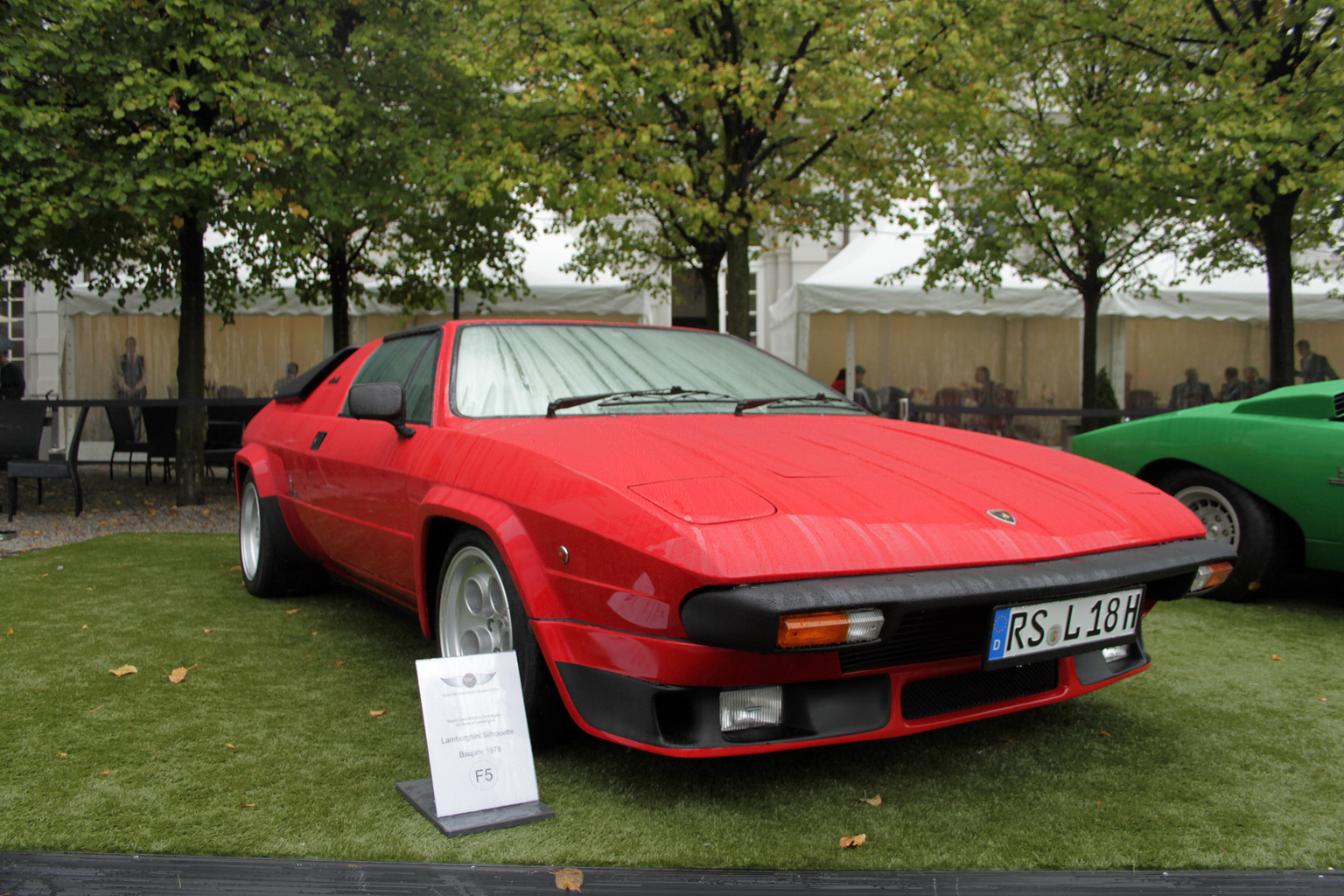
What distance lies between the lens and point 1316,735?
3133mm

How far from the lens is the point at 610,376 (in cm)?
343

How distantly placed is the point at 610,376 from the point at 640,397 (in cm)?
17

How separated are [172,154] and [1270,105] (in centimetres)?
977

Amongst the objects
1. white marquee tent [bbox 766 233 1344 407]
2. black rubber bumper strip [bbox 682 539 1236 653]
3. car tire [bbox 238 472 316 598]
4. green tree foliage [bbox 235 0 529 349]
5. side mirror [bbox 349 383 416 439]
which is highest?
green tree foliage [bbox 235 0 529 349]

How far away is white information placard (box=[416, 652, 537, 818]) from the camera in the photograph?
2.43 meters

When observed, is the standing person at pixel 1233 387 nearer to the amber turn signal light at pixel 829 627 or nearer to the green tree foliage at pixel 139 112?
the green tree foliage at pixel 139 112

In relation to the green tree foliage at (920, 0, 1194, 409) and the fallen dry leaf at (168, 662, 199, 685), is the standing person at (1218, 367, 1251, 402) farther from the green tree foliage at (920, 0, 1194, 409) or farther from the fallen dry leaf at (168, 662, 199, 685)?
the fallen dry leaf at (168, 662, 199, 685)

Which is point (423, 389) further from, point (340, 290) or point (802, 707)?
point (340, 290)

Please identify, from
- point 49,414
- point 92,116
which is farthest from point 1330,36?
point 49,414

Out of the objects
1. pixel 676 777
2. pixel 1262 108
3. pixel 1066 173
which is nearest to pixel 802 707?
pixel 676 777

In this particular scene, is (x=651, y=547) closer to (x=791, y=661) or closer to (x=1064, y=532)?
(x=791, y=661)

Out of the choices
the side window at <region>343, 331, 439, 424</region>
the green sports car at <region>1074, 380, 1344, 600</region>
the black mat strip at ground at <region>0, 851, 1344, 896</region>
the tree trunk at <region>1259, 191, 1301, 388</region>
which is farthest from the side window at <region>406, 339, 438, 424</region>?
the tree trunk at <region>1259, 191, 1301, 388</region>

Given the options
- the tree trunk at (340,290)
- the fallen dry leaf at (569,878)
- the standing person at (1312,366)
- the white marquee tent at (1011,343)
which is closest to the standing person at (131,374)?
the tree trunk at (340,290)

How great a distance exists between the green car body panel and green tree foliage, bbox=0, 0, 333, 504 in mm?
6879
